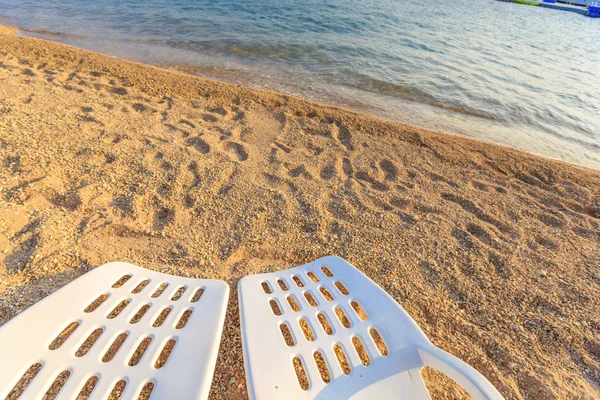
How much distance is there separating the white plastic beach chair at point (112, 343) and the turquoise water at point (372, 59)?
4.93 m

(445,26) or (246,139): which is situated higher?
(445,26)

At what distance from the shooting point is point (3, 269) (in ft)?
5.97

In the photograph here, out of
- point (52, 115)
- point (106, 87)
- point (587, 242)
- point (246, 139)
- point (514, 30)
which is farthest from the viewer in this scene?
point (514, 30)

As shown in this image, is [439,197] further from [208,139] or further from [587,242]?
[208,139]

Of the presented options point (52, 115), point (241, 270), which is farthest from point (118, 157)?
point (241, 270)

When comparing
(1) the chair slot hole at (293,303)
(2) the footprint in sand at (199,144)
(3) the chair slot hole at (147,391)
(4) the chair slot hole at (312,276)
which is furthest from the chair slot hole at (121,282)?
(2) the footprint in sand at (199,144)

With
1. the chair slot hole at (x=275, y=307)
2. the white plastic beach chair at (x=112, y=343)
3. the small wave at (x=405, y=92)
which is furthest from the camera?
the small wave at (x=405, y=92)

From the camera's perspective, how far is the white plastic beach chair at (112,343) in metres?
1.08

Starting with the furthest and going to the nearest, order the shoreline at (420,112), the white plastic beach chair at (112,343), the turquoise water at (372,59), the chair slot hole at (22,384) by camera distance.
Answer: the turquoise water at (372,59) < the shoreline at (420,112) < the chair slot hole at (22,384) < the white plastic beach chair at (112,343)

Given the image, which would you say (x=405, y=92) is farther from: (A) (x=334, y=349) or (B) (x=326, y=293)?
(A) (x=334, y=349)

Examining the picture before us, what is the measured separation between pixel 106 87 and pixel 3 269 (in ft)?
11.3

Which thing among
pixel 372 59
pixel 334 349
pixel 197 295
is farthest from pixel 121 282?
pixel 372 59

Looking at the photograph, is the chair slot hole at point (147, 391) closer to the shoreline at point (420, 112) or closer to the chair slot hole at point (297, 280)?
the chair slot hole at point (297, 280)

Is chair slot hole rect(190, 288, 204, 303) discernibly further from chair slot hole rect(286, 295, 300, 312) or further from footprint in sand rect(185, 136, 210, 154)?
footprint in sand rect(185, 136, 210, 154)
